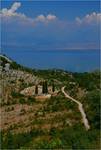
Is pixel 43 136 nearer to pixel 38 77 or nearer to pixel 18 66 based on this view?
pixel 38 77

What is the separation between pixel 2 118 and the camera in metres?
29.6

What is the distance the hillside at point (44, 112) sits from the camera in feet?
71.7

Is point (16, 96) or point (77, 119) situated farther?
point (16, 96)

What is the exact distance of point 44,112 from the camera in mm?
30297

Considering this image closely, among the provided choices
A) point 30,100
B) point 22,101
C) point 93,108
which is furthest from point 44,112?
point 30,100

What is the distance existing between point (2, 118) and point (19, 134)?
5.61m

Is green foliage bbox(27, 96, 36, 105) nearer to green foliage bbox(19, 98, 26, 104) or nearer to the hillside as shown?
the hillside

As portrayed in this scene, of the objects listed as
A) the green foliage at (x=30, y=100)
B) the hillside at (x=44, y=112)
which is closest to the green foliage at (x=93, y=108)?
the hillside at (x=44, y=112)

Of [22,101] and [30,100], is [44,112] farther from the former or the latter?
[30,100]

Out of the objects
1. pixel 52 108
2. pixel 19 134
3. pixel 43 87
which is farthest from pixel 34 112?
pixel 43 87

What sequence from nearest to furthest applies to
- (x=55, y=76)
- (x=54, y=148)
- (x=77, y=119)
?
(x=54, y=148)
(x=77, y=119)
(x=55, y=76)

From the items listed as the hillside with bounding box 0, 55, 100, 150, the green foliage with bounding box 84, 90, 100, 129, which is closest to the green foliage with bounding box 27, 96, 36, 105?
the hillside with bounding box 0, 55, 100, 150

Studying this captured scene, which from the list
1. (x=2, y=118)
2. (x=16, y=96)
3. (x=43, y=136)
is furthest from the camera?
(x=16, y=96)

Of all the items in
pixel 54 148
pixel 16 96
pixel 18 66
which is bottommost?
pixel 54 148
